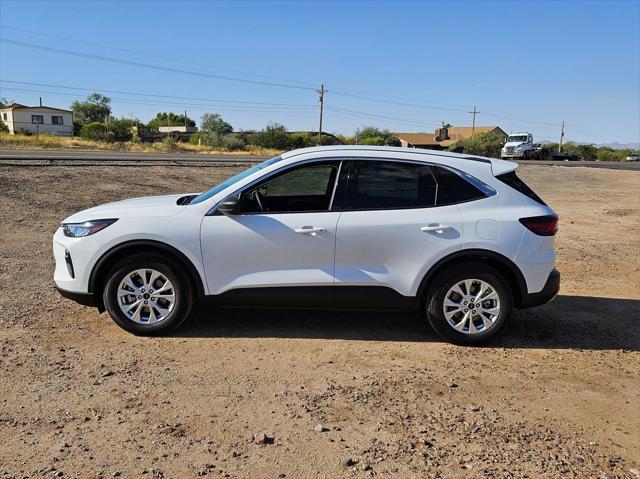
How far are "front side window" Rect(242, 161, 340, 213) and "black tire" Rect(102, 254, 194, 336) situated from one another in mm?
815

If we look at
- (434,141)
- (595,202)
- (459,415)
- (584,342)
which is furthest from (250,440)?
(434,141)

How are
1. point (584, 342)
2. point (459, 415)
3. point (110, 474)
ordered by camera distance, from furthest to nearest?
point (584, 342) < point (459, 415) < point (110, 474)

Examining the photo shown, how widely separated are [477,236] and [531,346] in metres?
1.17

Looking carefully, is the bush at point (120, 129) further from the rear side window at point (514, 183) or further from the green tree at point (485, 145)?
the rear side window at point (514, 183)

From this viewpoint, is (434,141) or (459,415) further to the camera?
(434,141)

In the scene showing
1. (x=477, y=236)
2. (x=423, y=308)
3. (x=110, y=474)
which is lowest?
(x=110, y=474)

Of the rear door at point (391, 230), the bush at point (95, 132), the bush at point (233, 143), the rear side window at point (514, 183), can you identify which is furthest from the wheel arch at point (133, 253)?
the bush at point (95, 132)

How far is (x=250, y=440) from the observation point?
3.24 meters

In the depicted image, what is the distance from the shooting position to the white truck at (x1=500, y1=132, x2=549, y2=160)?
4672 centimetres

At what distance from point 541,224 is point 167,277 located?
10.9 feet

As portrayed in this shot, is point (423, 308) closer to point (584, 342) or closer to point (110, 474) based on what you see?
point (584, 342)

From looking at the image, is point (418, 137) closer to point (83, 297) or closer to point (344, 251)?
point (344, 251)

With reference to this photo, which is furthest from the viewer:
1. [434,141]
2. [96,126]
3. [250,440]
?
[434,141]

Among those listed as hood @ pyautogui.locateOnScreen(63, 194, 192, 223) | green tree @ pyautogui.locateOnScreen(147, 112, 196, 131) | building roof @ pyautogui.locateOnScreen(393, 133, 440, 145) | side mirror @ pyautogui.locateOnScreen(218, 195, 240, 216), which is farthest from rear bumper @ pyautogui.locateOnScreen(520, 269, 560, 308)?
green tree @ pyautogui.locateOnScreen(147, 112, 196, 131)
